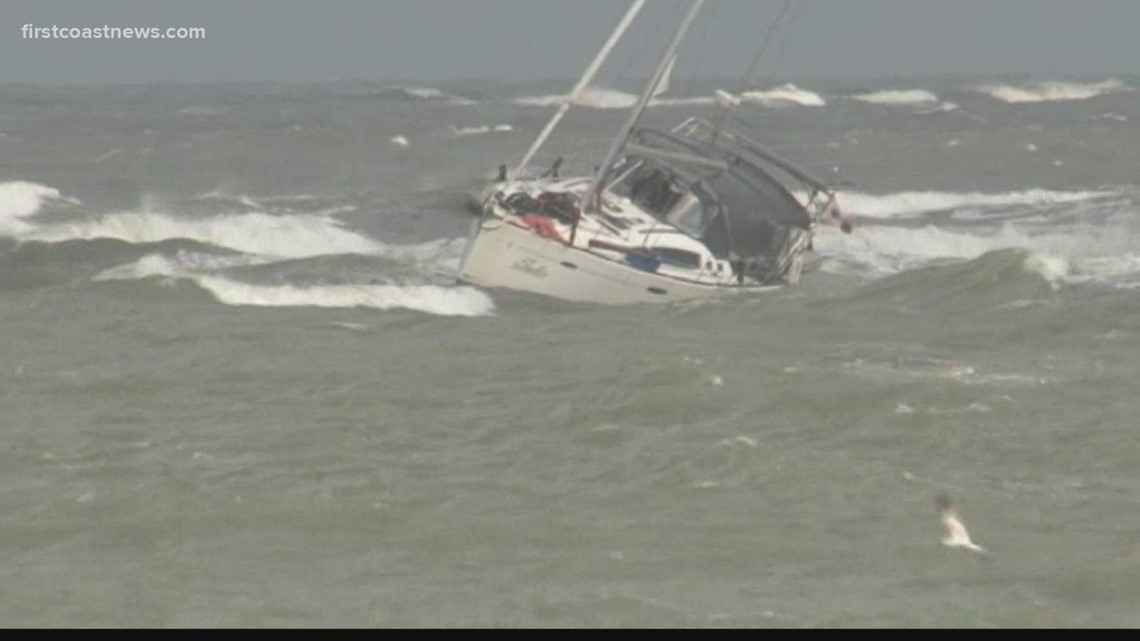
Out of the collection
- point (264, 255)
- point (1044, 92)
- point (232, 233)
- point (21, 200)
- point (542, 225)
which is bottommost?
point (542, 225)

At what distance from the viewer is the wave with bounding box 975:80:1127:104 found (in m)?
141

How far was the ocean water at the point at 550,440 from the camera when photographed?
59.5ft

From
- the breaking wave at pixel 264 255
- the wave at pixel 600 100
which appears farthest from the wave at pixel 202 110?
the breaking wave at pixel 264 255

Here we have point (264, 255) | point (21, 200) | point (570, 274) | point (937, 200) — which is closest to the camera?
point (570, 274)

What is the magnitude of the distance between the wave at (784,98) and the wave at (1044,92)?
10.1 metres

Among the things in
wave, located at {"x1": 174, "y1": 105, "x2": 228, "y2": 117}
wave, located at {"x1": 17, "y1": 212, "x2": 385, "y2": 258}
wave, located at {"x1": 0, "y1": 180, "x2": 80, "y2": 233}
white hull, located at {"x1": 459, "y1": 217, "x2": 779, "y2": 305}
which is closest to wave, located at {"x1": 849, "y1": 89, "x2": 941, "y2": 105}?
wave, located at {"x1": 174, "y1": 105, "x2": 228, "y2": 117}

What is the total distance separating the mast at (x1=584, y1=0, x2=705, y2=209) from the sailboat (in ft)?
0.12

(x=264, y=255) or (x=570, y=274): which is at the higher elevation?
(x=264, y=255)

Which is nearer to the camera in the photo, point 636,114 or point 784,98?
point 636,114

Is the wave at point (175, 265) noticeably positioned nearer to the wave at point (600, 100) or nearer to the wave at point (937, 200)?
the wave at point (937, 200)

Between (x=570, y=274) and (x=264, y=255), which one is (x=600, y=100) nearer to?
(x=264, y=255)

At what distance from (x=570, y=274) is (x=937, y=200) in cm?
2684

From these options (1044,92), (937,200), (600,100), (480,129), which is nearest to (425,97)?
(600,100)

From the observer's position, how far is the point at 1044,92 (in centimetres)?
14725
